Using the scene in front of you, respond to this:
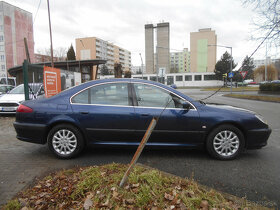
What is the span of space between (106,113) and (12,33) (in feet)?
265

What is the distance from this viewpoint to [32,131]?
391 centimetres

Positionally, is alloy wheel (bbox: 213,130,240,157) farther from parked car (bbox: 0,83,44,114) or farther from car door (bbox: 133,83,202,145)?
parked car (bbox: 0,83,44,114)

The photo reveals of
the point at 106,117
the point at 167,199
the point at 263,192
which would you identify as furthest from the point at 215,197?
the point at 106,117

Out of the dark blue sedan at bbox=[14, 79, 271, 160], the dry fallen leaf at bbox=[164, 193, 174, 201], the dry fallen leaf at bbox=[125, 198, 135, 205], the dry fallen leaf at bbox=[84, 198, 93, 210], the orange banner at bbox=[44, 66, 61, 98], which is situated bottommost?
the dry fallen leaf at bbox=[84, 198, 93, 210]

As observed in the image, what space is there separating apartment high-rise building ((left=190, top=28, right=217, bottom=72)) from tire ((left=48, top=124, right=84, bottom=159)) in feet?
272

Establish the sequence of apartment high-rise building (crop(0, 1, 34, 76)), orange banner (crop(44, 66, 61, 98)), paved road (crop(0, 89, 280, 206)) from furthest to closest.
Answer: apartment high-rise building (crop(0, 1, 34, 76))
orange banner (crop(44, 66, 61, 98))
paved road (crop(0, 89, 280, 206))

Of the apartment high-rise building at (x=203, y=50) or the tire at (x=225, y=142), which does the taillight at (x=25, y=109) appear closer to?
the tire at (x=225, y=142)

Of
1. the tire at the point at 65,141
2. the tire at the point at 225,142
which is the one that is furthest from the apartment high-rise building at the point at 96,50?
the tire at the point at 225,142

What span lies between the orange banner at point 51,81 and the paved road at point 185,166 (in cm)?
343

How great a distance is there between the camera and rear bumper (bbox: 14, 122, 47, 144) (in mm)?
3867

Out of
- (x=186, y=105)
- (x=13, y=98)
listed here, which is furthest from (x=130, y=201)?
(x=13, y=98)

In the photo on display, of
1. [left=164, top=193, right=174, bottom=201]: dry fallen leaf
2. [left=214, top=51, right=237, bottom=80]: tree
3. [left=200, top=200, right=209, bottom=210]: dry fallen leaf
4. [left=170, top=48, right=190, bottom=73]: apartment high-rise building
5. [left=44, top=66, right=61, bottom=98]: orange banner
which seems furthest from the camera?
[left=170, top=48, right=190, bottom=73]: apartment high-rise building

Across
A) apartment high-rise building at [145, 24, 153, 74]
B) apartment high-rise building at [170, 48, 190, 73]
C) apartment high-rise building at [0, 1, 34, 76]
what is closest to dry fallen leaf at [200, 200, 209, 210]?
apartment high-rise building at [0, 1, 34, 76]

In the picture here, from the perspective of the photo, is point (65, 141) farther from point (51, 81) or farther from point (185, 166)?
point (51, 81)
